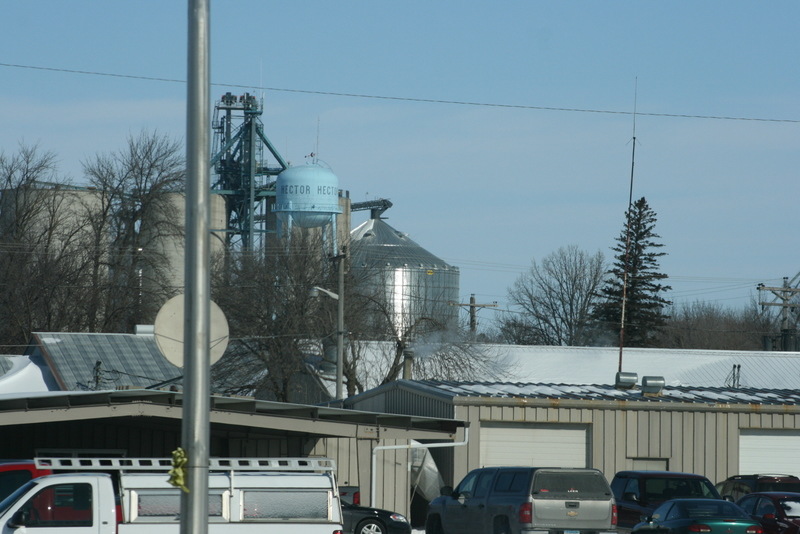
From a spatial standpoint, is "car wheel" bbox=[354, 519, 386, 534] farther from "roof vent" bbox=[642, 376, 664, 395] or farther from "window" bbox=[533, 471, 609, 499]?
"roof vent" bbox=[642, 376, 664, 395]

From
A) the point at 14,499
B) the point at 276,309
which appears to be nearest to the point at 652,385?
the point at 14,499

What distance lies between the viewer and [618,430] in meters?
30.0

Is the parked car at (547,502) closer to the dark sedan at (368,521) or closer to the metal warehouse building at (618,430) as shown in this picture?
the dark sedan at (368,521)

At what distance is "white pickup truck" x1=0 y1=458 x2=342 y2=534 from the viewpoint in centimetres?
1509

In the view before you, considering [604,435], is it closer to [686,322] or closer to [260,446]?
[260,446]

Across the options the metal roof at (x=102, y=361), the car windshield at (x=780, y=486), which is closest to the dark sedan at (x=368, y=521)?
the car windshield at (x=780, y=486)

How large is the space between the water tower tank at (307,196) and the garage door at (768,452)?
45.4m

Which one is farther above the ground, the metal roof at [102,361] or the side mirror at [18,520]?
the side mirror at [18,520]

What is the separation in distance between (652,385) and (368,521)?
36.6ft

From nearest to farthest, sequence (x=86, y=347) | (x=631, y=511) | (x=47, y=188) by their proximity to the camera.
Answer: (x=631, y=511) → (x=86, y=347) → (x=47, y=188)

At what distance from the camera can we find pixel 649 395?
102ft

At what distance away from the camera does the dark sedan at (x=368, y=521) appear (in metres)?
22.4

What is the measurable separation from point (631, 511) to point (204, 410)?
47.9 ft

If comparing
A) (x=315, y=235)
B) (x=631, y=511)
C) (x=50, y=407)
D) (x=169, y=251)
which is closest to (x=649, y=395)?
(x=631, y=511)
